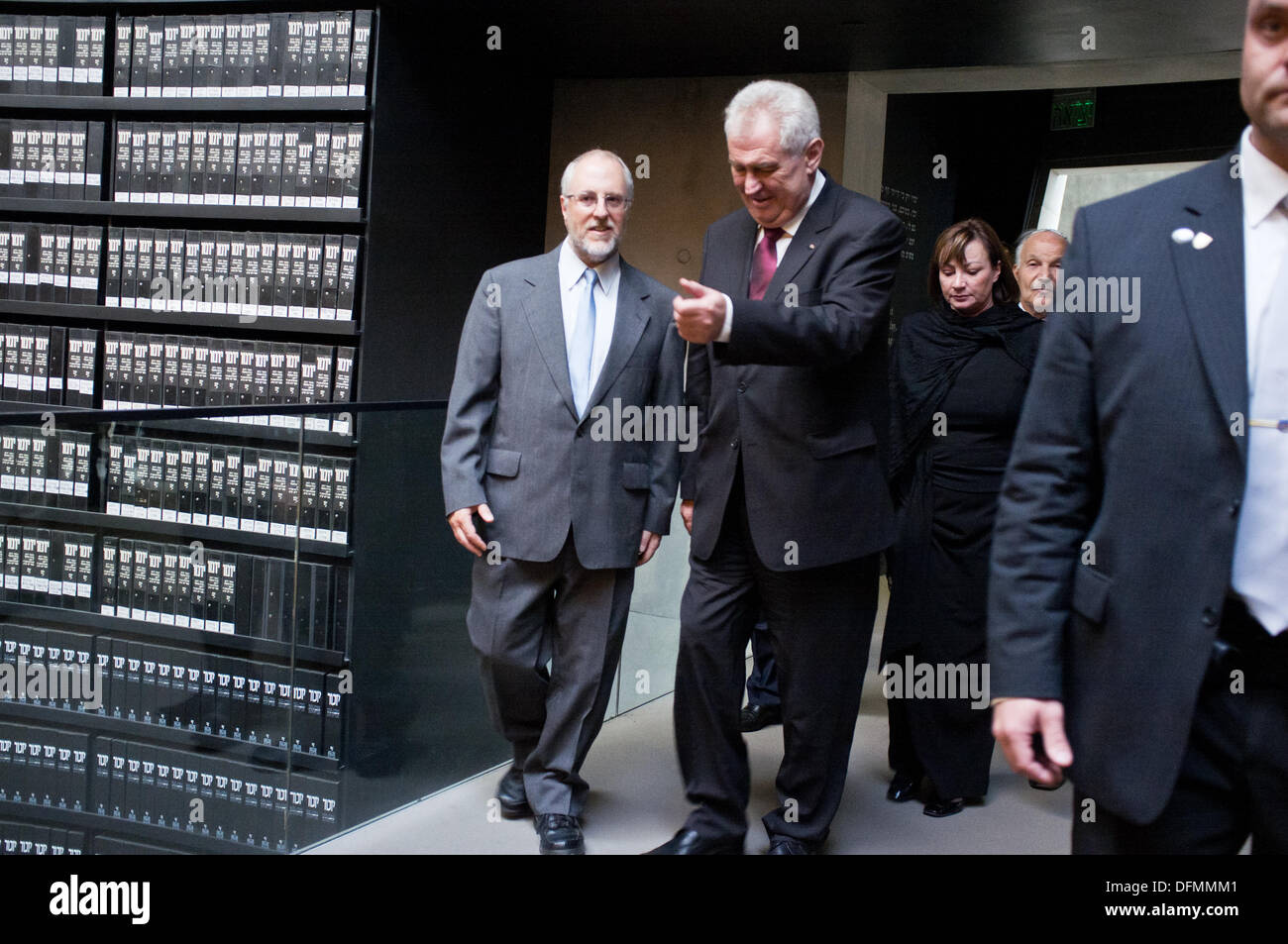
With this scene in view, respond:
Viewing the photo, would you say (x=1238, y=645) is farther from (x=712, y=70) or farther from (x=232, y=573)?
(x=712, y=70)

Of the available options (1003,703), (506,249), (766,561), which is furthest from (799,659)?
(506,249)

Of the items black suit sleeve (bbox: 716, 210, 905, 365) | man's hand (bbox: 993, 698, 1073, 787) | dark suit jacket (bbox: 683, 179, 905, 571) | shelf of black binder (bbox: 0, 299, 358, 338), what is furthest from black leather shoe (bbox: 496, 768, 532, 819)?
shelf of black binder (bbox: 0, 299, 358, 338)

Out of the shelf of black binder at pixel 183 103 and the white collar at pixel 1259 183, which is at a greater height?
the shelf of black binder at pixel 183 103

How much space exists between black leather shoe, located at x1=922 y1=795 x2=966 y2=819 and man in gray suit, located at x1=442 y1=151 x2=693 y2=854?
91 centimetres

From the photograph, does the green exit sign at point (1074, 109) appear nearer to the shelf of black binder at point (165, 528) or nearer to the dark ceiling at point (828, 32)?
the dark ceiling at point (828, 32)

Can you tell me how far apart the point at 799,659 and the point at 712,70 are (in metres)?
3.55

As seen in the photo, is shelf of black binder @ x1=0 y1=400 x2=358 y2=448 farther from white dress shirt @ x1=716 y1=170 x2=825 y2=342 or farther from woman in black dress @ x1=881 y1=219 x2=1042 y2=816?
woman in black dress @ x1=881 y1=219 x2=1042 y2=816

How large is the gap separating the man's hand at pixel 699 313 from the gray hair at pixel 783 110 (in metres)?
0.53

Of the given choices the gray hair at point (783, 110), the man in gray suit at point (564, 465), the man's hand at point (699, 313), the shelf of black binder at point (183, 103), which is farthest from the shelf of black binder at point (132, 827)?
the shelf of black binder at point (183, 103)

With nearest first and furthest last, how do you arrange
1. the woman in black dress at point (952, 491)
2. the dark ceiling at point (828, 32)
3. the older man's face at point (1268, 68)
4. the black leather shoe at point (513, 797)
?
the older man's face at point (1268, 68) < the black leather shoe at point (513, 797) < the woman in black dress at point (952, 491) < the dark ceiling at point (828, 32)

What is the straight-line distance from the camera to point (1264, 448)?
4.10ft

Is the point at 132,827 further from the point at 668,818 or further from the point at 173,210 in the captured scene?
the point at 173,210

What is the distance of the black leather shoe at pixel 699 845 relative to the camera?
251 centimetres

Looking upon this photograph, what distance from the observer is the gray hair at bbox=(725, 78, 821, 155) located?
2.30 metres
